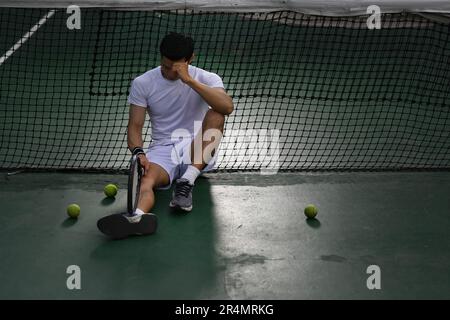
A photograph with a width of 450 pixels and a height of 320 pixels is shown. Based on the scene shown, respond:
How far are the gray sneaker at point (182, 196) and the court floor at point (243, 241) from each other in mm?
66

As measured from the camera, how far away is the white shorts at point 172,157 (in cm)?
502

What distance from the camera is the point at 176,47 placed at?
4625mm

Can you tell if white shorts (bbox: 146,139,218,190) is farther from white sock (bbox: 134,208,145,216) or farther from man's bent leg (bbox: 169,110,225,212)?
white sock (bbox: 134,208,145,216)

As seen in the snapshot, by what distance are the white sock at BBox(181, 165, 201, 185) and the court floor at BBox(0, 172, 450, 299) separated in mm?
179

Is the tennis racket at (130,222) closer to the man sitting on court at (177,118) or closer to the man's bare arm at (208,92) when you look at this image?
the man sitting on court at (177,118)

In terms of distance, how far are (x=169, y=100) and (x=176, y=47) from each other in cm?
54

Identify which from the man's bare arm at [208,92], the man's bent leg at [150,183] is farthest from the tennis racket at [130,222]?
the man's bare arm at [208,92]

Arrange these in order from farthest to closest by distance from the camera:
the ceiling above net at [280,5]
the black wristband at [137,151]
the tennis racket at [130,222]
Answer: the ceiling above net at [280,5] → the black wristband at [137,151] → the tennis racket at [130,222]

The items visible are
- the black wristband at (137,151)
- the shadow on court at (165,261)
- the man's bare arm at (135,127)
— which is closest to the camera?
the shadow on court at (165,261)

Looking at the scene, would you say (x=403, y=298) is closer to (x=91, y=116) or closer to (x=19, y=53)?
(x=91, y=116)

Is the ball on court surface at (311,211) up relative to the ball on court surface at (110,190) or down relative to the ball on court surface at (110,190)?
down

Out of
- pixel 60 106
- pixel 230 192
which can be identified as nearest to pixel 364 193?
pixel 230 192

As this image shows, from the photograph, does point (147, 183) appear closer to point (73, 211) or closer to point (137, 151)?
point (137, 151)

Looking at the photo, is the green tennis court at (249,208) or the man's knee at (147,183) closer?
the green tennis court at (249,208)
